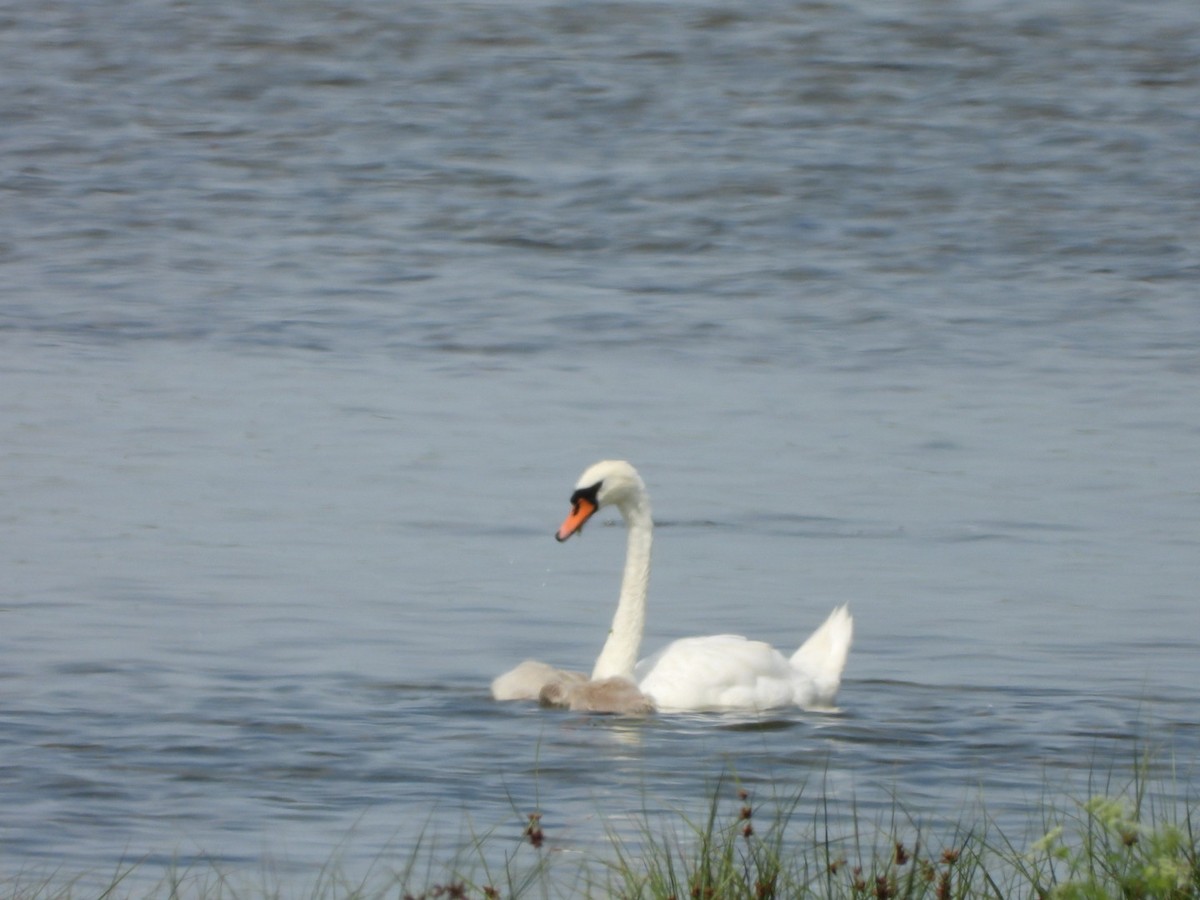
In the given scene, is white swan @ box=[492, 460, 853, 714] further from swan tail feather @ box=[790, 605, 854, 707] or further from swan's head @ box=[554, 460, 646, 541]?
swan's head @ box=[554, 460, 646, 541]

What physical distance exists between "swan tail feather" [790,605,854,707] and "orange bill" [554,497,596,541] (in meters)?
0.88

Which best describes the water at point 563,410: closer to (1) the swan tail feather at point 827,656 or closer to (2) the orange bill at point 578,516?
(1) the swan tail feather at point 827,656

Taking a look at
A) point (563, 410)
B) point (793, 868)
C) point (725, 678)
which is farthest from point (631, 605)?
point (563, 410)

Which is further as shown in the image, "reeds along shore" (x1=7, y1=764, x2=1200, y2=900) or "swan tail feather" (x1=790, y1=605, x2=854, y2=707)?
"swan tail feather" (x1=790, y1=605, x2=854, y2=707)

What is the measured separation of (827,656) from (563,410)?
17.7 ft

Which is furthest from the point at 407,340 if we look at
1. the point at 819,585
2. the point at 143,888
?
the point at 143,888

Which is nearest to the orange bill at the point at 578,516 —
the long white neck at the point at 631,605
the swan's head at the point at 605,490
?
the swan's head at the point at 605,490

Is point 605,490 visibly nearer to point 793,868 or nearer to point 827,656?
point 827,656

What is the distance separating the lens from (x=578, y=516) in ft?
31.4

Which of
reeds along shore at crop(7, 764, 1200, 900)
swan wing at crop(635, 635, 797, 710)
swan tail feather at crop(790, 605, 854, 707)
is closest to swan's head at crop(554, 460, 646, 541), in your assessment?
swan wing at crop(635, 635, 797, 710)

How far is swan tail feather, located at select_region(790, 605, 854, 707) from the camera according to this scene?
8945 millimetres

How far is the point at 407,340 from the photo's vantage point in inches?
A: 669

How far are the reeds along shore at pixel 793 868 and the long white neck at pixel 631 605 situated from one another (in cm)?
253

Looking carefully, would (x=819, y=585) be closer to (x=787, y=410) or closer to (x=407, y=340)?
(x=787, y=410)
